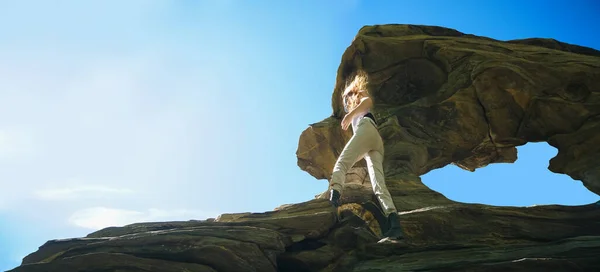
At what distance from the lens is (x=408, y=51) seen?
22.6m

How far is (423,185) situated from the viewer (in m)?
16.6

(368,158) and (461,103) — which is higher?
(461,103)

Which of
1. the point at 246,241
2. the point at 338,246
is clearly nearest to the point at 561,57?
the point at 338,246

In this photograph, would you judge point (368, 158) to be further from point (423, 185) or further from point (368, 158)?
point (423, 185)

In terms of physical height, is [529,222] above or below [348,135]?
below

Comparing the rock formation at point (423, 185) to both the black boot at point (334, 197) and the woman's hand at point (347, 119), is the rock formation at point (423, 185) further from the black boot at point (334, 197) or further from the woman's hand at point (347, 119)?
the woman's hand at point (347, 119)

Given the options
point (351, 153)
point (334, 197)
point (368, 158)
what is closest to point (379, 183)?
point (351, 153)

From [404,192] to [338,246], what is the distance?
537 centimetres

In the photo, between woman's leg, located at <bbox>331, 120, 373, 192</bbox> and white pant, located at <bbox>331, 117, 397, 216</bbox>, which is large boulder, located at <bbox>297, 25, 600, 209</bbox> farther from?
woman's leg, located at <bbox>331, 120, 373, 192</bbox>

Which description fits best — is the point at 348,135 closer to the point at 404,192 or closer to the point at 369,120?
the point at 404,192

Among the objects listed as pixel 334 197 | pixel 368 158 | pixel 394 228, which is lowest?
pixel 394 228

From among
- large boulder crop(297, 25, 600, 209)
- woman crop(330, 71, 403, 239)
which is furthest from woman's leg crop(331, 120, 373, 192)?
large boulder crop(297, 25, 600, 209)

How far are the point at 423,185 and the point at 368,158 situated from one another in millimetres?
5146

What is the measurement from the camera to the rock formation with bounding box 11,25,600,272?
31.8ft
